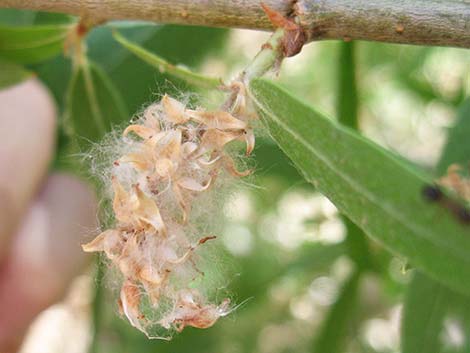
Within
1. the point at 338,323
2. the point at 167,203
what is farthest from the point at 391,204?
the point at 338,323

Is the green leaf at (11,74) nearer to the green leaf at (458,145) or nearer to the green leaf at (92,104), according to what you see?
the green leaf at (92,104)

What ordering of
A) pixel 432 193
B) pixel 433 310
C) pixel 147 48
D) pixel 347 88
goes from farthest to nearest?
pixel 147 48 < pixel 347 88 < pixel 433 310 < pixel 432 193

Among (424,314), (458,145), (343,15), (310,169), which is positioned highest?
(343,15)

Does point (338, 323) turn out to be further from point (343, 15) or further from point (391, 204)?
point (391, 204)

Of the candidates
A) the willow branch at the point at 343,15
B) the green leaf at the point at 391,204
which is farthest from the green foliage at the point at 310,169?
the willow branch at the point at 343,15

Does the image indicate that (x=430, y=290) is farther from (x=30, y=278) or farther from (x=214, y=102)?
(x=30, y=278)

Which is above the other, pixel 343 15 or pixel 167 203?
pixel 343 15

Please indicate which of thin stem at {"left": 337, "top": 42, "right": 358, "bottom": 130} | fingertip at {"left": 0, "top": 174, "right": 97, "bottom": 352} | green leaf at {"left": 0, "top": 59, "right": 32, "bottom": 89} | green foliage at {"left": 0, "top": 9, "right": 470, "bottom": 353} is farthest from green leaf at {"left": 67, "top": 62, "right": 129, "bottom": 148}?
thin stem at {"left": 337, "top": 42, "right": 358, "bottom": 130}

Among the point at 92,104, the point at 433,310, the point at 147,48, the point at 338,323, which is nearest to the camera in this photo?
the point at 433,310
